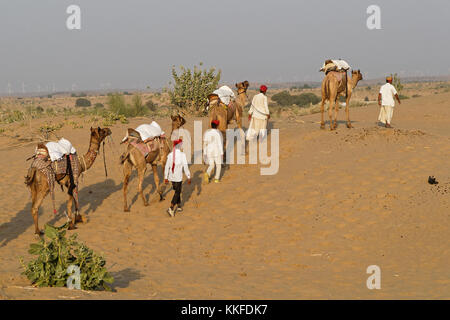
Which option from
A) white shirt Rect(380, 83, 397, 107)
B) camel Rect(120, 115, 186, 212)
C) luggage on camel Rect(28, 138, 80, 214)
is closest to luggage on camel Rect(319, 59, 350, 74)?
white shirt Rect(380, 83, 397, 107)

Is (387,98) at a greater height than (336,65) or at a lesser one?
lesser

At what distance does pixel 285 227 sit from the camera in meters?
10.7

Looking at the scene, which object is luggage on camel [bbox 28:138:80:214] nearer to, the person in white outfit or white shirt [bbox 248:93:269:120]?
the person in white outfit

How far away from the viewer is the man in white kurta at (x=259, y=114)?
16188mm

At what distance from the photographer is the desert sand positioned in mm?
7500

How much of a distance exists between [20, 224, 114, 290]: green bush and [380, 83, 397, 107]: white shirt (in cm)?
1377

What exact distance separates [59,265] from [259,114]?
10.6 meters

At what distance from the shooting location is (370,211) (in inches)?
430

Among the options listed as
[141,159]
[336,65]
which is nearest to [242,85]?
[336,65]

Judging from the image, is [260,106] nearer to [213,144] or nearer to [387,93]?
[213,144]

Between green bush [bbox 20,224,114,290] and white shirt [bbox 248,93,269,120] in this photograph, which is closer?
green bush [bbox 20,224,114,290]

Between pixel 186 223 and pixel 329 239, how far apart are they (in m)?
3.42
